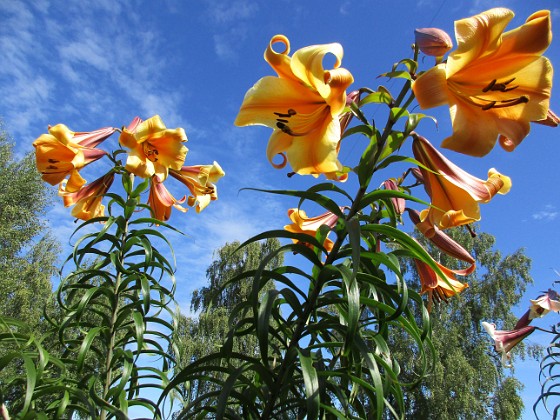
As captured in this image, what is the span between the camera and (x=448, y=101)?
84 cm

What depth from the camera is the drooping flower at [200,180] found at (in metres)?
1.92

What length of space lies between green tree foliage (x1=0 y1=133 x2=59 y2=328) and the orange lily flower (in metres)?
11.4

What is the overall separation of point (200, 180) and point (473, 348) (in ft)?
46.2

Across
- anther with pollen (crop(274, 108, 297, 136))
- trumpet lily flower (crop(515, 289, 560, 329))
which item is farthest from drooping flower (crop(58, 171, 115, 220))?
trumpet lily flower (crop(515, 289, 560, 329))

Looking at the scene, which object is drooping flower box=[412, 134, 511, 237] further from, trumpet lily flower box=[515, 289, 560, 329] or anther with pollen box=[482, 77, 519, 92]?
trumpet lily flower box=[515, 289, 560, 329]

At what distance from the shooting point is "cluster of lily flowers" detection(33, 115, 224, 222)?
66.2 inches

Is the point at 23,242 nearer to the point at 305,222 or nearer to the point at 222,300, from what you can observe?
the point at 222,300

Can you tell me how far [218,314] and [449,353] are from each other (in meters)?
6.81

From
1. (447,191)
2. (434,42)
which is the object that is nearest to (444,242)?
(447,191)

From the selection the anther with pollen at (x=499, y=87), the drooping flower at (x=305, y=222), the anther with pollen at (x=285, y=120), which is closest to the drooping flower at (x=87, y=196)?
the drooping flower at (x=305, y=222)

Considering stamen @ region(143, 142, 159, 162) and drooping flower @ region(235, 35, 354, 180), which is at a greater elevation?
stamen @ region(143, 142, 159, 162)

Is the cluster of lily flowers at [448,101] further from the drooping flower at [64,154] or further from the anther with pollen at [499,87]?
the drooping flower at [64,154]

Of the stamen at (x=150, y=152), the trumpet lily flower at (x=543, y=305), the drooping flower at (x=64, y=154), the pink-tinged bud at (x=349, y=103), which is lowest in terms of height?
the pink-tinged bud at (x=349, y=103)

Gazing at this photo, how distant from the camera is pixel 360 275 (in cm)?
90
